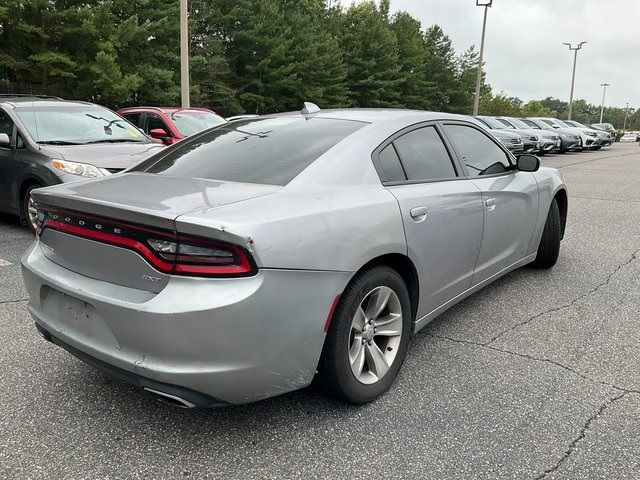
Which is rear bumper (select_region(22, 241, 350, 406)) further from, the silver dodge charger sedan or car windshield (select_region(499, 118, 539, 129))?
car windshield (select_region(499, 118, 539, 129))

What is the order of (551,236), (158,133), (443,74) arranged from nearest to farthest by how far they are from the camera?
(551,236) → (158,133) → (443,74)

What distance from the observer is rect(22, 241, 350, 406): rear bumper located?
2104 mm

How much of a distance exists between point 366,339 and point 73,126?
5621 millimetres

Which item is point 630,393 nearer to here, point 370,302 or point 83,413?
point 370,302

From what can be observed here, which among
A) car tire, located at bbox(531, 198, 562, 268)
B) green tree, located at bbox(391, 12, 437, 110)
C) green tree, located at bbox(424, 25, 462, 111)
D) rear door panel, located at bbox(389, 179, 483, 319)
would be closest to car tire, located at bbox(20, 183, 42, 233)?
rear door panel, located at bbox(389, 179, 483, 319)

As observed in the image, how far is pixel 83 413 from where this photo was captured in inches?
105

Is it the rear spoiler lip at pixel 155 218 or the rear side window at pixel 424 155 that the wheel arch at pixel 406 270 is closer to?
the rear side window at pixel 424 155

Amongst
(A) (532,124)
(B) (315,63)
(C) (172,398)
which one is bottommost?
(C) (172,398)

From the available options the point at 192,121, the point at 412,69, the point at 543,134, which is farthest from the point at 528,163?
the point at 412,69

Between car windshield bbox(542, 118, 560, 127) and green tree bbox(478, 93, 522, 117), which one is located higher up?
green tree bbox(478, 93, 522, 117)

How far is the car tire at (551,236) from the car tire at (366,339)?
2.49 m

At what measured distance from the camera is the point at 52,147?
617cm

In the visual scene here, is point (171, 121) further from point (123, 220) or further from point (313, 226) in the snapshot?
point (313, 226)

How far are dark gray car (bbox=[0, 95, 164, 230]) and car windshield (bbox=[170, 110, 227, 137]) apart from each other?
2975mm
